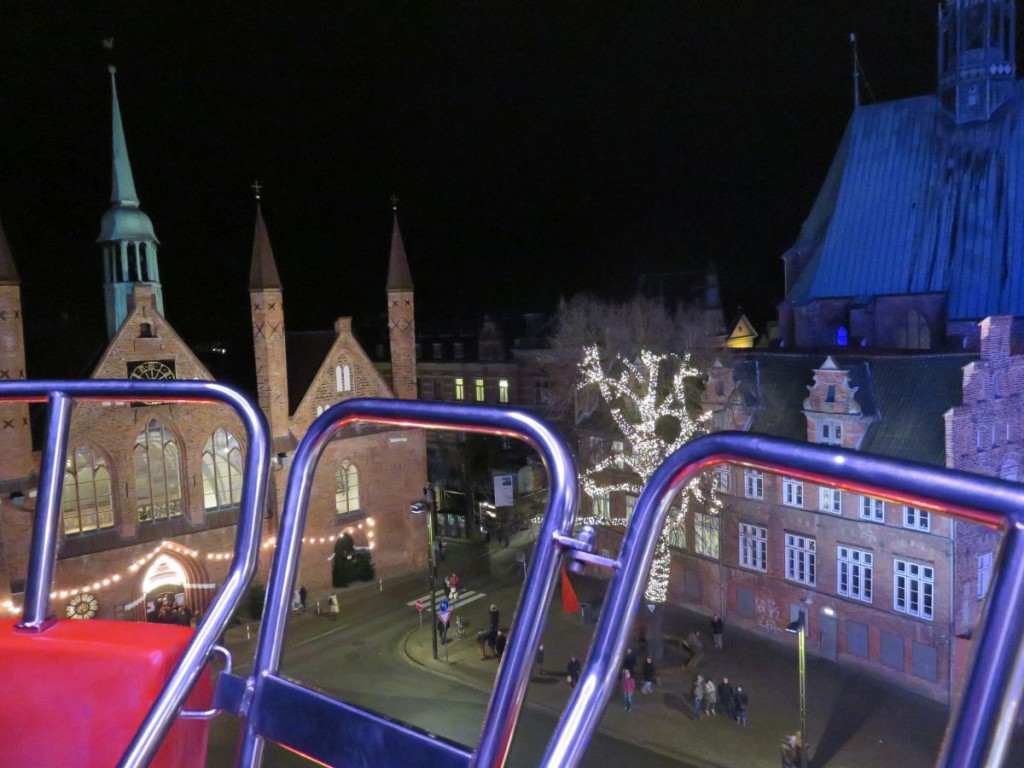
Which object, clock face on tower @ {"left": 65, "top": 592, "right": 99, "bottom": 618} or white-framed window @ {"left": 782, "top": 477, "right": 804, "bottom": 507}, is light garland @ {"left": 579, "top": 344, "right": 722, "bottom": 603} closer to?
white-framed window @ {"left": 782, "top": 477, "right": 804, "bottom": 507}

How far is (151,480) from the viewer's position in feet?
78.9

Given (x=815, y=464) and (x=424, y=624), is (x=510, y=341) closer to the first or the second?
(x=424, y=624)

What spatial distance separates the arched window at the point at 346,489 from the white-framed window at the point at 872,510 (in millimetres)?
16389

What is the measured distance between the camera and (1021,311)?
95.2 feet

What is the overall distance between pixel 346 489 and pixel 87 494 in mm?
7871

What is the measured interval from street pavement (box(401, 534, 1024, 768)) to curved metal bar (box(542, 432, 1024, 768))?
14006 millimetres

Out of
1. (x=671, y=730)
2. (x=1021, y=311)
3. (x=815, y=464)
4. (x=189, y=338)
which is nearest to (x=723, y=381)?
(x=671, y=730)

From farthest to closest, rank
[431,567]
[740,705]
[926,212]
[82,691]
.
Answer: [926,212]
[431,567]
[740,705]
[82,691]

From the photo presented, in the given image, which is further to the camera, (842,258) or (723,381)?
(842,258)

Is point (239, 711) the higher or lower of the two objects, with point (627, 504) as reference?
higher

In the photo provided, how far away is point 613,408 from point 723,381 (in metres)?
3.36

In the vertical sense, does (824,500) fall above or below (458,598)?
above

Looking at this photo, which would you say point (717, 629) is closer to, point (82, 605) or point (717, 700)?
point (717, 700)

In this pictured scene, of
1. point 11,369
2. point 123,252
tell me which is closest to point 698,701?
point 11,369
